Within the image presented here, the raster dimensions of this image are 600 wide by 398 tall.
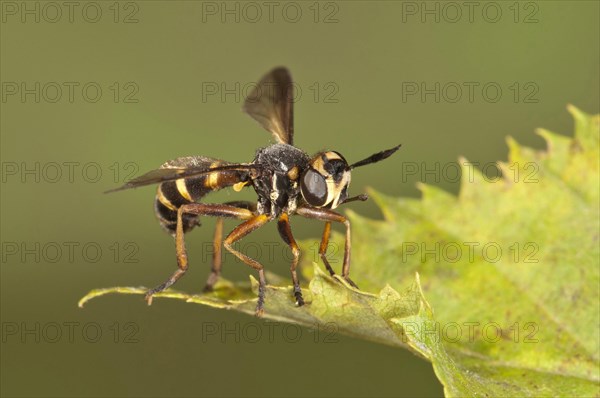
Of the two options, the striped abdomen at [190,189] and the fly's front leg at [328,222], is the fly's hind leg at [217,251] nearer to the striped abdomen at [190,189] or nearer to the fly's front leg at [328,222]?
the striped abdomen at [190,189]

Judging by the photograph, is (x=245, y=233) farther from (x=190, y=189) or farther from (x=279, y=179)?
(x=190, y=189)

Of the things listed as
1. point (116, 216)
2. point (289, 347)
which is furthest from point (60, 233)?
point (289, 347)

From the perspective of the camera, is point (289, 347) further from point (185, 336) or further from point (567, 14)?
point (567, 14)

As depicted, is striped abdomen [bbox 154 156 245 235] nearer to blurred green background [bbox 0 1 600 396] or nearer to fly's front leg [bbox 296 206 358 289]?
fly's front leg [bbox 296 206 358 289]

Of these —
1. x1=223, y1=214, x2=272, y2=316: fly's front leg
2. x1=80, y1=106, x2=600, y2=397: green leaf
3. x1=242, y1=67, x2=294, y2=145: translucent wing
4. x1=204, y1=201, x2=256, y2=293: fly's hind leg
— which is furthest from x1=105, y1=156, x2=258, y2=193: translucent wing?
x1=242, y1=67, x2=294, y2=145: translucent wing

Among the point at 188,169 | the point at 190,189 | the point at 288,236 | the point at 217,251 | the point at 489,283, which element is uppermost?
the point at 188,169

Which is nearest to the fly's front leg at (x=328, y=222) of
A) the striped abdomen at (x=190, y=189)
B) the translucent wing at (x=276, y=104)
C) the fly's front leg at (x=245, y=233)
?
the fly's front leg at (x=245, y=233)

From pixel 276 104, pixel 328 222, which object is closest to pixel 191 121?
pixel 276 104
